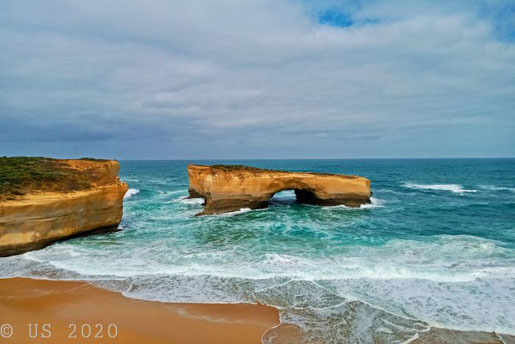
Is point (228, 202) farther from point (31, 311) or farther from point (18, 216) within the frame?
point (31, 311)

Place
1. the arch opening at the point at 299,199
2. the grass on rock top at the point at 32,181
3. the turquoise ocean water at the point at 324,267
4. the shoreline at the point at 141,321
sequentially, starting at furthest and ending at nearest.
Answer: the arch opening at the point at 299,199 < the grass on rock top at the point at 32,181 < the turquoise ocean water at the point at 324,267 < the shoreline at the point at 141,321

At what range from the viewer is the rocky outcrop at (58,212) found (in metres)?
11.9

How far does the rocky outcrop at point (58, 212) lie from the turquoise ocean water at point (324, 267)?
572 mm

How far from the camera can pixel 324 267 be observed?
10.6 meters

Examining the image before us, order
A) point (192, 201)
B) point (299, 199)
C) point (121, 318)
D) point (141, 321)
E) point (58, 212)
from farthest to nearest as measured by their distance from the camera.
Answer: point (299, 199) < point (192, 201) < point (58, 212) < point (121, 318) < point (141, 321)

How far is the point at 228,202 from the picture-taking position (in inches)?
845

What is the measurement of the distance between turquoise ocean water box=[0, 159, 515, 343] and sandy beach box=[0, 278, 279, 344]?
45cm

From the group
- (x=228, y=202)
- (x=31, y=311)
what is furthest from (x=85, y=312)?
(x=228, y=202)

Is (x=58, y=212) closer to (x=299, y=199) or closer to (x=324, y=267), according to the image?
(x=324, y=267)

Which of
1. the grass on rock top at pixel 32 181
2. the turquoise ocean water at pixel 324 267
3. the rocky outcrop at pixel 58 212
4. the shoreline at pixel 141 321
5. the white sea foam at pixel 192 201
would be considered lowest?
the shoreline at pixel 141 321

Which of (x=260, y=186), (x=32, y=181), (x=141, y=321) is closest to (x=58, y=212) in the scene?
(x=32, y=181)

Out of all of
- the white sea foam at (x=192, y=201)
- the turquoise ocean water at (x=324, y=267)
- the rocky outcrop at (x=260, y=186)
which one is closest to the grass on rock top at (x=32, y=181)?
the turquoise ocean water at (x=324, y=267)

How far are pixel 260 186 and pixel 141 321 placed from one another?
14.9 metres

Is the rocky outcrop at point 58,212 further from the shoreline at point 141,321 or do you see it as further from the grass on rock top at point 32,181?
the shoreline at point 141,321
